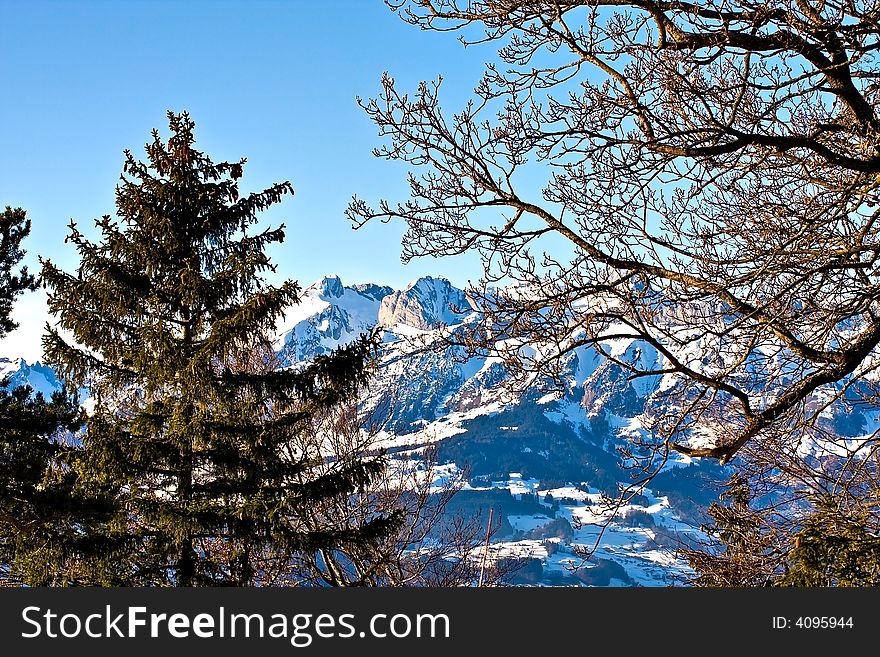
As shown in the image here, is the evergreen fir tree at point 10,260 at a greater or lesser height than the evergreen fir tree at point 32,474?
greater

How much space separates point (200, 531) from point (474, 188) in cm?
553

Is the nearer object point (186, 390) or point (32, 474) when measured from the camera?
point (186, 390)

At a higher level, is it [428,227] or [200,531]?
[428,227]

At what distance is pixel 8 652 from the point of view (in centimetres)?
517

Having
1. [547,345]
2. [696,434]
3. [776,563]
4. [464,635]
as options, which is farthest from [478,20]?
[776,563]

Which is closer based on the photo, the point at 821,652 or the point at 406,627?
the point at 821,652

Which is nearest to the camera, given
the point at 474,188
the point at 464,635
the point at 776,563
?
the point at 474,188

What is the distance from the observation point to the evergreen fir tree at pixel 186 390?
27.2 feet

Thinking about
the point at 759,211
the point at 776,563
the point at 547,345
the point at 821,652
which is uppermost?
the point at 759,211

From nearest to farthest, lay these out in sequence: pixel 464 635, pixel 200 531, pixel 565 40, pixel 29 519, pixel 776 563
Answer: pixel 565 40
pixel 464 635
pixel 776 563
pixel 200 531
pixel 29 519

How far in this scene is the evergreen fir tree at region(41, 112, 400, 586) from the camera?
327 inches

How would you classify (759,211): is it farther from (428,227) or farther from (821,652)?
(821,652)

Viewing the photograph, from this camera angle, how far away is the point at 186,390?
852 centimetres

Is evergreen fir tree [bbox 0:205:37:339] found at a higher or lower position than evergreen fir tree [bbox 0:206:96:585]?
higher
